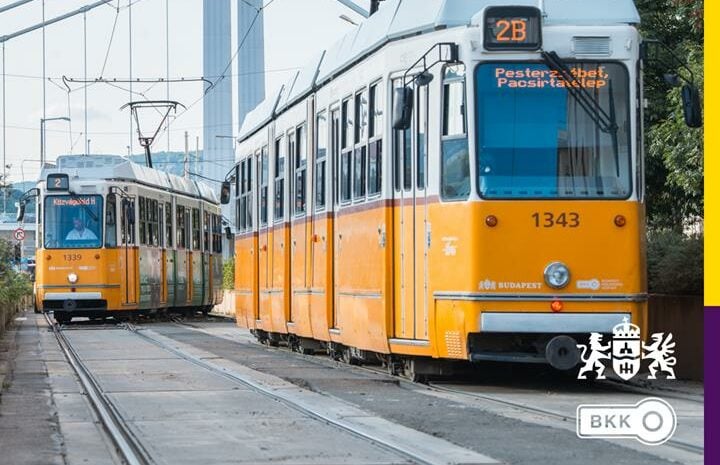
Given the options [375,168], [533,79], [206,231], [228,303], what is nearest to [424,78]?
[533,79]

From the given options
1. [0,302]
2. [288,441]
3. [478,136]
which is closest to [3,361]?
[0,302]

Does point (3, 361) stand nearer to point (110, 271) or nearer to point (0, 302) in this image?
point (0, 302)

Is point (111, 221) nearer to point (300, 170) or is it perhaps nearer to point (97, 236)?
point (97, 236)

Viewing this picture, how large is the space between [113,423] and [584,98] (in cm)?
541

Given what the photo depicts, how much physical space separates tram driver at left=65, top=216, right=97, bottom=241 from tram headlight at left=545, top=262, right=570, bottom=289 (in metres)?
23.2

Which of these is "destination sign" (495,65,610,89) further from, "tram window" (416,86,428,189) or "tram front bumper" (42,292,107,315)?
"tram front bumper" (42,292,107,315)

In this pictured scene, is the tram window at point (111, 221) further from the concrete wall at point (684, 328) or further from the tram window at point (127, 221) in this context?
the concrete wall at point (684, 328)

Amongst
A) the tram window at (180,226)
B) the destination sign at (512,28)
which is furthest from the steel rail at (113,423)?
the tram window at (180,226)

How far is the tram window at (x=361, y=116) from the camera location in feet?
57.7

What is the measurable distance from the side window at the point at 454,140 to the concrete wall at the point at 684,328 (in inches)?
138

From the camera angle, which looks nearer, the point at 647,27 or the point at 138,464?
the point at 138,464

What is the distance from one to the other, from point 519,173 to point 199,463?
565 centimetres

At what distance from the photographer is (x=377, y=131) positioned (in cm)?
1695

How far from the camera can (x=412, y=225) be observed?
1602cm
